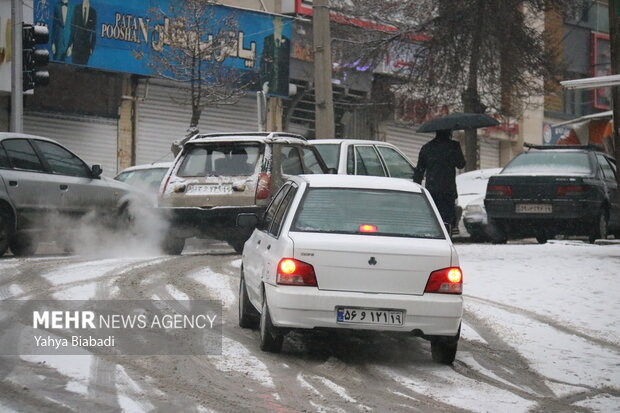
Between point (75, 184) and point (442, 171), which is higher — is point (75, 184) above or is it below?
below

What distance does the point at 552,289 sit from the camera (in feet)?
44.3

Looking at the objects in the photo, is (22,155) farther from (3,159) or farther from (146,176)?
(146,176)

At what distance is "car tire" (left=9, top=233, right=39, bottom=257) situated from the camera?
1595 centimetres

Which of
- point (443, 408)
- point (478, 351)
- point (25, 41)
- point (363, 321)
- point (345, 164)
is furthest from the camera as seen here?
point (25, 41)

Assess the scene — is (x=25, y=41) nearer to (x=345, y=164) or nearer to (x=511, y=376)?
(x=345, y=164)

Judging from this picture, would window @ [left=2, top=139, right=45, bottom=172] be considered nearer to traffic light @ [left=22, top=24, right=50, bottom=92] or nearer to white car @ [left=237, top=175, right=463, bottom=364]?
traffic light @ [left=22, top=24, right=50, bottom=92]

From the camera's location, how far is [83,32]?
93.0 feet

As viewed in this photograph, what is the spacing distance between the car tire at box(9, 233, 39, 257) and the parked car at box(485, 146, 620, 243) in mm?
7578

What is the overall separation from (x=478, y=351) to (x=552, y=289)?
3810 mm

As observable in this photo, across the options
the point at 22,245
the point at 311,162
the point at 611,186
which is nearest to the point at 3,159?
the point at 22,245

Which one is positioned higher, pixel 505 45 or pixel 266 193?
pixel 505 45

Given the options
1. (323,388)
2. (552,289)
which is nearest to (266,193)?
(552,289)

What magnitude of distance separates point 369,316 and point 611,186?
1247 cm

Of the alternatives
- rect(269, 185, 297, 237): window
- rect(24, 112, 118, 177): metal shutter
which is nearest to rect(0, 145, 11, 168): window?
rect(269, 185, 297, 237): window
